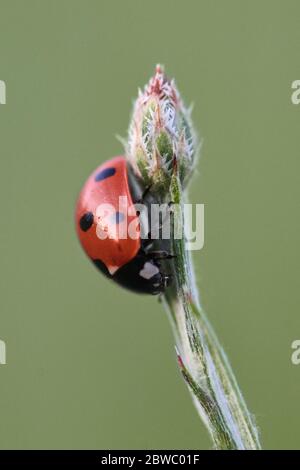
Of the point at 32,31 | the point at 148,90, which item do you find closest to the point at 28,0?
the point at 32,31

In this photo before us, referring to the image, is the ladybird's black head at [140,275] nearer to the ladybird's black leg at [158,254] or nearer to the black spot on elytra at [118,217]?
the ladybird's black leg at [158,254]

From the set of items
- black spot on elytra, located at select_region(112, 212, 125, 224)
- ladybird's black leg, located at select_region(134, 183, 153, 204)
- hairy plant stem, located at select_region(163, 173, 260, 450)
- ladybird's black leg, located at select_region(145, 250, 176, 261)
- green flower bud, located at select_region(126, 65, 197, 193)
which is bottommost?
hairy plant stem, located at select_region(163, 173, 260, 450)

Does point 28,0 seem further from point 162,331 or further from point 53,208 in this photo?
point 162,331

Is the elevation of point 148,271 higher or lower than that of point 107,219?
lower

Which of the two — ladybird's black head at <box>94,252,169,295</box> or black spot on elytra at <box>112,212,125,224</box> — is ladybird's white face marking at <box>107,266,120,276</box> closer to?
ladybird's black head at <box>94,252,169,295</box>

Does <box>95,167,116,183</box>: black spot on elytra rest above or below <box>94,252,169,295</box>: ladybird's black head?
above

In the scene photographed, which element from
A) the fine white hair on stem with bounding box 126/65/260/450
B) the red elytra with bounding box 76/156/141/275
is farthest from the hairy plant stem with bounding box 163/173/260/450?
the red elytra with bounding box 76/156/141/275

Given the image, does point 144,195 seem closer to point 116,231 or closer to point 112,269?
point 116,231

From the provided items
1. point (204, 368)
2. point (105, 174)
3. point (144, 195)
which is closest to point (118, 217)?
point (105, 174)
